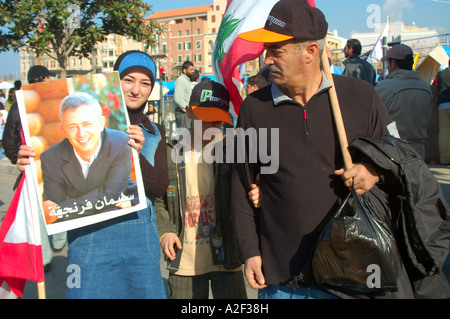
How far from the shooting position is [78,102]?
2.13 metres

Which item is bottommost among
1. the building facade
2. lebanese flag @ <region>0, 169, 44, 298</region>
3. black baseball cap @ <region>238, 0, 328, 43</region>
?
lebanese flag @ <region>0, 169, 44, 298</region>

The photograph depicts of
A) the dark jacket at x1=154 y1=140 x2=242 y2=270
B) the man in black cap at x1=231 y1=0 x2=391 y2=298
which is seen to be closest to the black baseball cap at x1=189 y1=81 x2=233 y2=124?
the dark jacket at x1=154 y1=140 x2=242 y2=270

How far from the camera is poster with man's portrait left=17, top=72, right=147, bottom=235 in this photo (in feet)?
6.73

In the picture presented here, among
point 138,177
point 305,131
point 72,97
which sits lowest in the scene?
point 138,177

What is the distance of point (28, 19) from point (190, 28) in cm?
10459

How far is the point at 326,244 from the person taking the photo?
5.83ft

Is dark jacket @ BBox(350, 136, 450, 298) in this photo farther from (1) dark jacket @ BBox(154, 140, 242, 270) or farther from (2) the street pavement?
(2) the street pavement

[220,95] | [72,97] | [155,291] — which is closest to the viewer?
[72,97]

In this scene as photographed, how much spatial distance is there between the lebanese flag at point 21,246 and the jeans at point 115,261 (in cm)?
19

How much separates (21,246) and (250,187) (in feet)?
4.07

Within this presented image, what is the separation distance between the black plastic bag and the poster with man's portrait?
91 cm

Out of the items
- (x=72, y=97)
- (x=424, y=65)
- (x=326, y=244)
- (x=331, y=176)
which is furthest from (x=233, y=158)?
(x=424, y=65)

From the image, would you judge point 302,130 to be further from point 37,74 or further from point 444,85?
point 444,85

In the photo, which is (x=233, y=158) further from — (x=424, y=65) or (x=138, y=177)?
(x=424, y=65)
